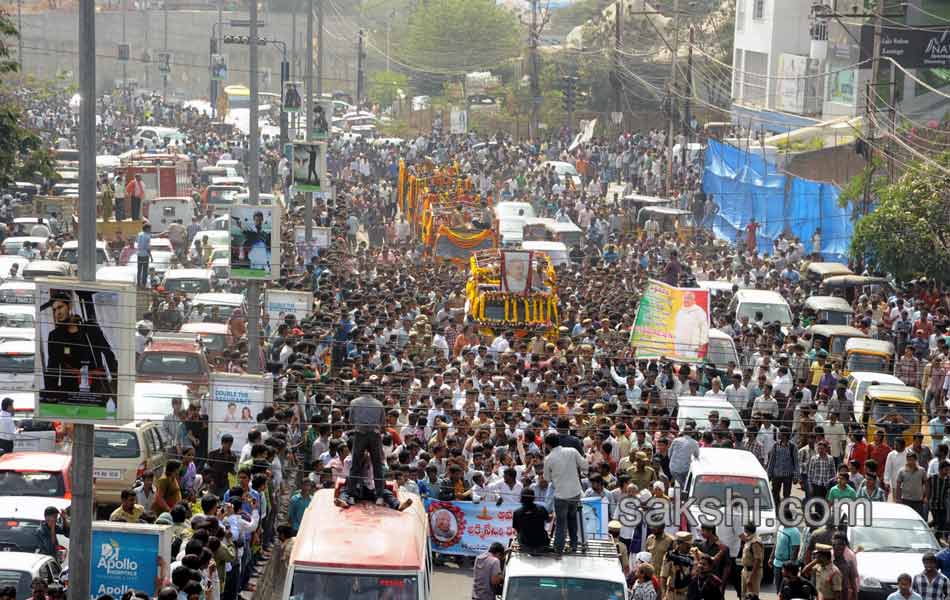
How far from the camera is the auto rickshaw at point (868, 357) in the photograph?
25281 mm

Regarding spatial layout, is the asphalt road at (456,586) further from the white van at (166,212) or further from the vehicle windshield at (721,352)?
the white van at (166,212)

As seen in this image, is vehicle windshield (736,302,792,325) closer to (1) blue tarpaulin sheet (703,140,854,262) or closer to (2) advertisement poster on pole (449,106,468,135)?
(1) blue tarpaulin sheet (703,140,854,262)

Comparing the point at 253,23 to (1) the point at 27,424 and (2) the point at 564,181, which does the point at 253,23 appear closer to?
(1) the point at 27,424

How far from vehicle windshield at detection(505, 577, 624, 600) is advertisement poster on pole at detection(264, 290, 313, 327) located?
14183 mm

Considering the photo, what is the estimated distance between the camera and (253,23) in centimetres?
2702

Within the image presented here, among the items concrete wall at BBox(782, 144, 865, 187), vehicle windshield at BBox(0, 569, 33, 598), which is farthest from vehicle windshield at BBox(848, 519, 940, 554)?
concrete wall at BBox(782, 144, 865, 187)

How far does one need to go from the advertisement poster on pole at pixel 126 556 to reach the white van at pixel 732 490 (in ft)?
19.6

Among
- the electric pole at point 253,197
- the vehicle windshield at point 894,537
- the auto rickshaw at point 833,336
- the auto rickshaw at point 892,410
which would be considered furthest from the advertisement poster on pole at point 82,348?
the auto rickshaw at point 833,336

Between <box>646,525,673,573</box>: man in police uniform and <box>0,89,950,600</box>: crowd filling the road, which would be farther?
<box>646,525,673,573</box>: man in police uniform

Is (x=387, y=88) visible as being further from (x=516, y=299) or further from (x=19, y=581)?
(x=19, y=581)

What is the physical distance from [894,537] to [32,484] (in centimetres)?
873

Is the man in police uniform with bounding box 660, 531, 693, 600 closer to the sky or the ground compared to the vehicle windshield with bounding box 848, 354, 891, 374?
closer to the sky

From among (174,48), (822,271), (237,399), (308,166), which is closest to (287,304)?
(308,166)

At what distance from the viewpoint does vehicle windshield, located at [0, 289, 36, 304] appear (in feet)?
88.6
